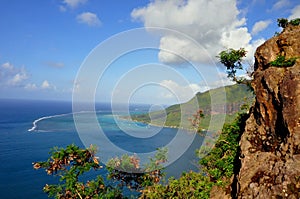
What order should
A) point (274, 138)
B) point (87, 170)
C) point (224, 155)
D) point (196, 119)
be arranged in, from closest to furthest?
point (274, 138), point (87, 170), point (224, 155), point (196, 119)

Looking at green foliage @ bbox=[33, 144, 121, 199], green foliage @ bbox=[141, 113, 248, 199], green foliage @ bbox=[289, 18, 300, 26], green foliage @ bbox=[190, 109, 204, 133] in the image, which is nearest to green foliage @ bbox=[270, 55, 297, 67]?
green foliage @ bbox=[141, 113, 248, 199]

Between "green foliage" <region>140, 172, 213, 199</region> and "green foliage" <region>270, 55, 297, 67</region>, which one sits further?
"green foliage" <region>140, 172, 213, 199</region>

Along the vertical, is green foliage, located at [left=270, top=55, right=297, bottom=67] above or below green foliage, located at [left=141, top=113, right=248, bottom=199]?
above

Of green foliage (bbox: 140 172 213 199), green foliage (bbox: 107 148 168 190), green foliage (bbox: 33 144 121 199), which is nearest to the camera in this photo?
green foliage (bbox: 140 172 213 199)

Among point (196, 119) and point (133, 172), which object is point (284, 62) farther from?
point (133, 172)

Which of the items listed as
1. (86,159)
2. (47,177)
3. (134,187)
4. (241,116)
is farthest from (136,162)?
(47,177)

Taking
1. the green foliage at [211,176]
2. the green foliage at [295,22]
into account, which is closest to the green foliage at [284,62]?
the green foliage at [211,176]

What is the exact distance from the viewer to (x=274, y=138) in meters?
12.7

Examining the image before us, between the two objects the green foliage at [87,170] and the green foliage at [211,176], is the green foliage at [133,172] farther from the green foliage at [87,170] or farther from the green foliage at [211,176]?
the green foliage at [211,176]

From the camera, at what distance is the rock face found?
10273 mm

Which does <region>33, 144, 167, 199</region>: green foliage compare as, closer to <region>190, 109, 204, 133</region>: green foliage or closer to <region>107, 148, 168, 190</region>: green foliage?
<region>107, 148, 168, 190</region>: green foliage

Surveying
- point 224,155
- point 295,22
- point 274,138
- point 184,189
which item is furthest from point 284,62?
point 184,189

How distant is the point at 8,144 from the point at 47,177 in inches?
1131

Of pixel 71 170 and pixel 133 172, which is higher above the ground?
pixel 71 170
